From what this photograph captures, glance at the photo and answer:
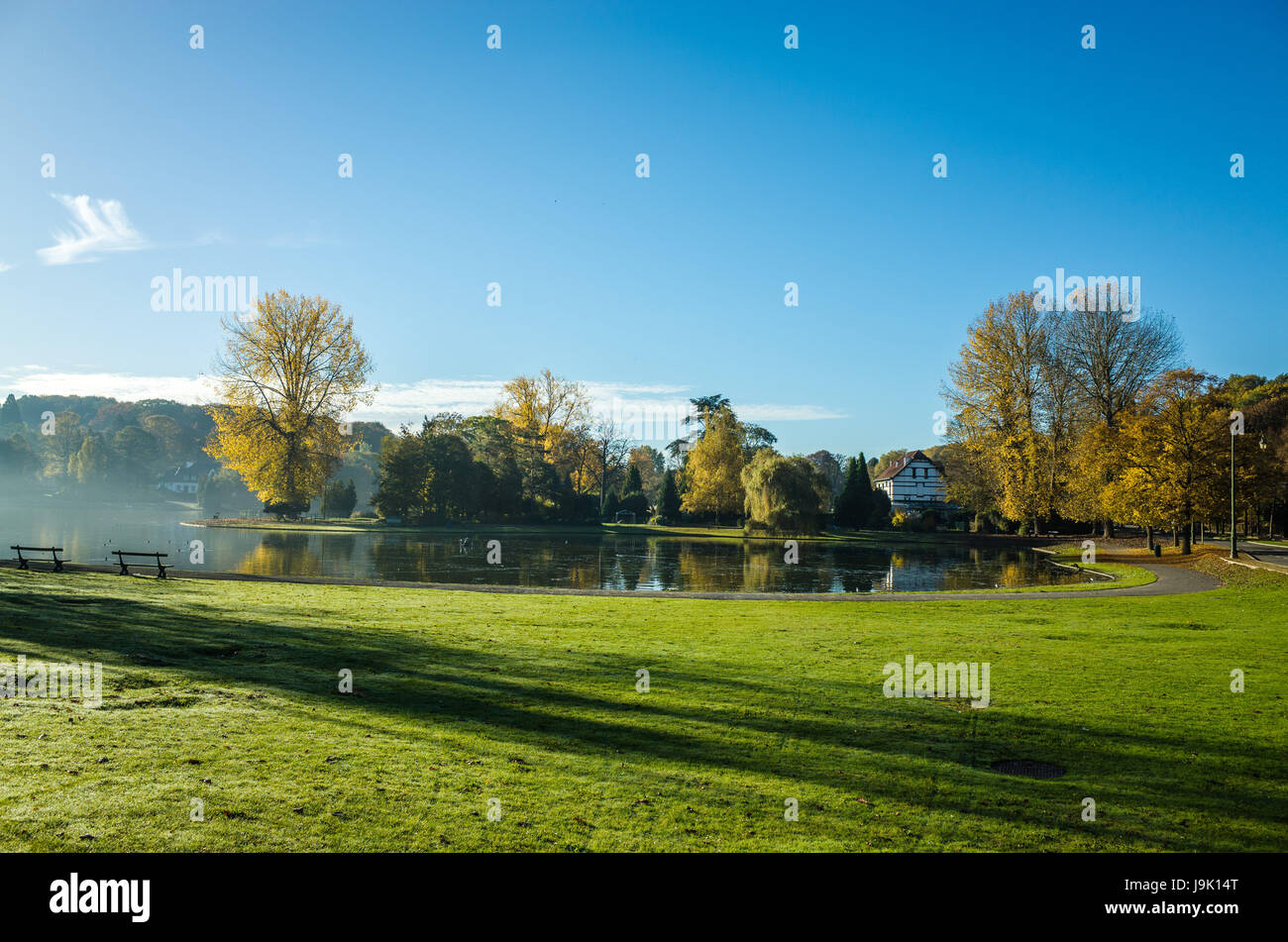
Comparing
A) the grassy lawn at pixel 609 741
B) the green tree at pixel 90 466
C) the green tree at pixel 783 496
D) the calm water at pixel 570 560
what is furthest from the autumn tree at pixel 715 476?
the green tree at pixel 90 466

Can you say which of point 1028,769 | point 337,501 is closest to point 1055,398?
point 1028,769

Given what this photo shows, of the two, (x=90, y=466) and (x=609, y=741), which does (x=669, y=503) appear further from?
(x=90, y=466)

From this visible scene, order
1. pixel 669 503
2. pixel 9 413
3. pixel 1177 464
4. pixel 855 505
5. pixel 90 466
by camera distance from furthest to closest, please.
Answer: pixel 9 413
pixel 90 466
pixel 669 503
pixel 855 505
pixel 1177 464

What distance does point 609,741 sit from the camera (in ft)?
24.8

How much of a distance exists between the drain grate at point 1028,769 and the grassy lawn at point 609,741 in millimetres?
126

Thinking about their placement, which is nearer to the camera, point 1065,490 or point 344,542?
point 344,542

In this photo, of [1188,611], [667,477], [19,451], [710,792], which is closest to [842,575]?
[1188,611]

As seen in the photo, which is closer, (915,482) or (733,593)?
(733,593)

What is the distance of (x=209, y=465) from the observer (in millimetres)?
116062

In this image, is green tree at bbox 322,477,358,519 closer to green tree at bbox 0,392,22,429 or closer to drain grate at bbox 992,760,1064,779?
drain grate at bbox 992,760,1064,779

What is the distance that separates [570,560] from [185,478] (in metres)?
97.8

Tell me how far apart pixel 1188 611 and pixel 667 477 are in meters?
56.3

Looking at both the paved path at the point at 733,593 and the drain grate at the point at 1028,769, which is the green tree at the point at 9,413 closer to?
the paved path at the point at 733,593

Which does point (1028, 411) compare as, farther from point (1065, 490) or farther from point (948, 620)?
point (948, 620)
